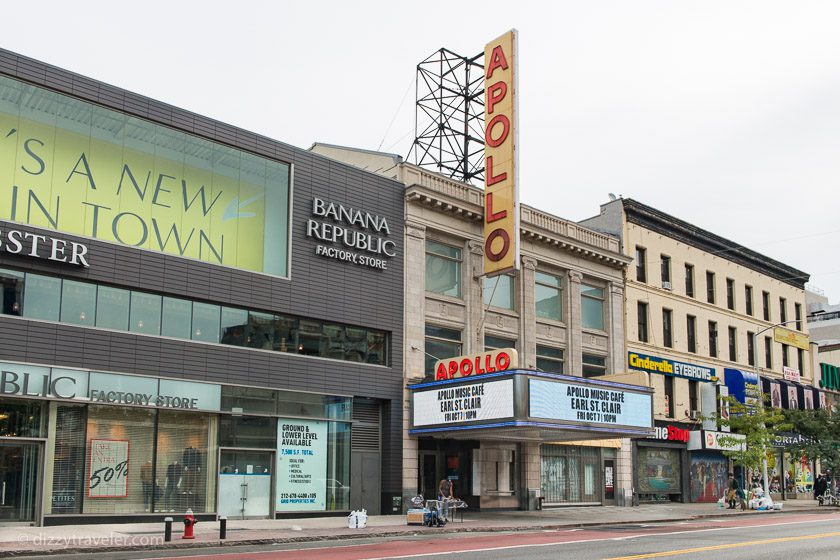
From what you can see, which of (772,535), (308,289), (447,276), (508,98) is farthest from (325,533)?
(508,98)

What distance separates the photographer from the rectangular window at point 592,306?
1738 inches

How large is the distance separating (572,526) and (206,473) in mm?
12411

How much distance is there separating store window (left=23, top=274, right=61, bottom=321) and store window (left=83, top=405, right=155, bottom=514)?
314cm

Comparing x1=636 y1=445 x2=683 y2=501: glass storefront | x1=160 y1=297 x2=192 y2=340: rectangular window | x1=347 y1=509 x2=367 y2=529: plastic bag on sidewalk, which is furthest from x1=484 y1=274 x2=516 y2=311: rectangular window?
x1=160 y1=297 x2=192 y2=340: rectangular window

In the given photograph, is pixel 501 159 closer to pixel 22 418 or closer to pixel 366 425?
pixel 366 425

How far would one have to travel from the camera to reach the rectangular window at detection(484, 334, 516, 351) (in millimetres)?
38641

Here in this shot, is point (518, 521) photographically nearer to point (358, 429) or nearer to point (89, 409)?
point (358, 429)

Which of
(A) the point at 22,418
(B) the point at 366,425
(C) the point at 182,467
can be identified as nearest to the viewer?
(A) the point at 22,418

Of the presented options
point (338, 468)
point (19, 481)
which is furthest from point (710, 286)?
point (19, 481)

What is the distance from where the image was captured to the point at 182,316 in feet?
95.5

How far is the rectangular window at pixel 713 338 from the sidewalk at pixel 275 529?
1556 centimetres

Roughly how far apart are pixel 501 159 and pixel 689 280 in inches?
803

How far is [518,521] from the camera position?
31.5 metres

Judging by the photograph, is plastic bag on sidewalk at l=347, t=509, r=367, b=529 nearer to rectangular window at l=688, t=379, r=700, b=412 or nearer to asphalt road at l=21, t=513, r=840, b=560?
asphalt road at l=21, t=513, r=840, b=560
